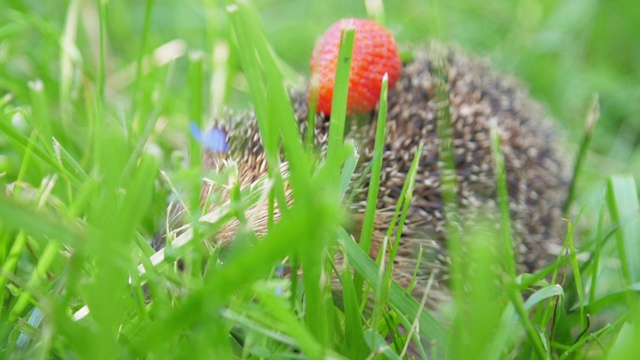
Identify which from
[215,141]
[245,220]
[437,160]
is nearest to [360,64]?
[437,160]

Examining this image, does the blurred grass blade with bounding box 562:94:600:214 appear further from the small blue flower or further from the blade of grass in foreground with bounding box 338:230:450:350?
the small blue flower

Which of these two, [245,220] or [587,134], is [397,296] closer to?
[245,220]

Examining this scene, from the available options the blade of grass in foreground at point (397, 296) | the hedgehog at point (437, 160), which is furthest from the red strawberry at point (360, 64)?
the blade of grass in foreground at point (397, 296)

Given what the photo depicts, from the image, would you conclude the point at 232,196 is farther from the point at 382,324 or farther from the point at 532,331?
the point at 532,331

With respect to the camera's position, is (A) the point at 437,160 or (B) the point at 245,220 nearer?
(B) the point at 245,220

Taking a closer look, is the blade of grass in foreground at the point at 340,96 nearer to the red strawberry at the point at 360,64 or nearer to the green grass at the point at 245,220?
the green grass at the point at 245,220
